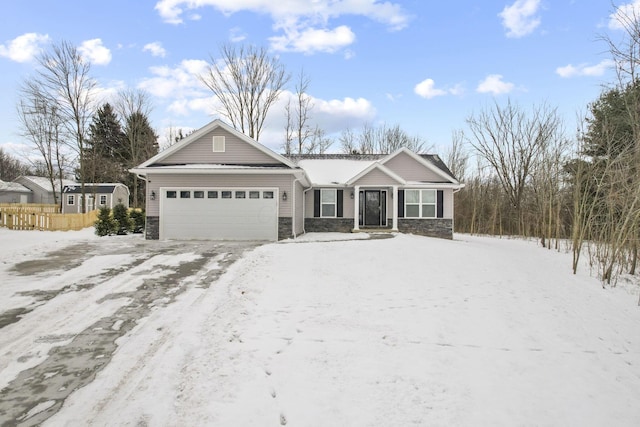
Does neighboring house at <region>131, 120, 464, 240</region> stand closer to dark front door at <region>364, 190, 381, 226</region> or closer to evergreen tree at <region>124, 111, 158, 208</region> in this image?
dark front door at <region>364, 190, 381, 226</region>

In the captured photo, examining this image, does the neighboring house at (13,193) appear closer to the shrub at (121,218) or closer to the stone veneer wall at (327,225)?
the shrub at (121,218)

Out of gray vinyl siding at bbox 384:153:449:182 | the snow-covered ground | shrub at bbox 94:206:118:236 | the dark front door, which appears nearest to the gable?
gray vinyl siding at bbox 384:153:449:182

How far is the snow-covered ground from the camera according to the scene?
331 cm

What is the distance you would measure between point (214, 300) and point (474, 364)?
400cm

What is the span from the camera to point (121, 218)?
56.0 feet

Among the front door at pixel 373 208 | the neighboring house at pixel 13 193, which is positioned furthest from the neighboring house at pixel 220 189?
the neighboring house at pixel 13 193

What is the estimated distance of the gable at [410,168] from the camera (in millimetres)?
17516

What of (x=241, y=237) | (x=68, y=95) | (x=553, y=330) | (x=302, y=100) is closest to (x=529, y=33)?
(x=553, y=330)

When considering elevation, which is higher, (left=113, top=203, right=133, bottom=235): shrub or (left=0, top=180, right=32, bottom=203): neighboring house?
(left=0, top=180, right=32, bottom=203): neighboring house

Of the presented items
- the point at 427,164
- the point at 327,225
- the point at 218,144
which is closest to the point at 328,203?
the point at 327,225

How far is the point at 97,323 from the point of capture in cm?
502

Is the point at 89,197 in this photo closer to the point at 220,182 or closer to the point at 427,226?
the point at 220,182

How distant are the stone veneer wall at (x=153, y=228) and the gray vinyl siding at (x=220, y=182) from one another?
0.63ft

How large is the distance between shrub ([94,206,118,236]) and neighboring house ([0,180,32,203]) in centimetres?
2937
